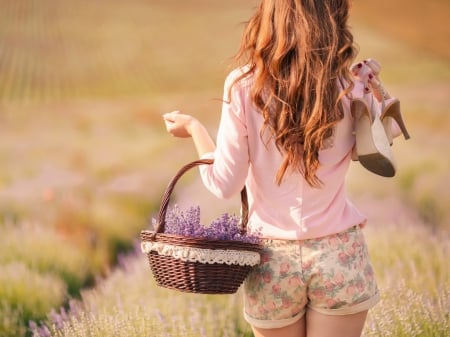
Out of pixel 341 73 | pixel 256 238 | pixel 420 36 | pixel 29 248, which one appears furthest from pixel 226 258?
pixel 420 36

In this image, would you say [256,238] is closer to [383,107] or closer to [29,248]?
[383,107]

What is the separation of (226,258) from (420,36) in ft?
20.0

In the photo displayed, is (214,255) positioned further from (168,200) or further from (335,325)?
(335,325)

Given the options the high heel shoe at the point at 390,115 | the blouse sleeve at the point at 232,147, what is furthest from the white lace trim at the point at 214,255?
the high heel shoe at the point at 390,115

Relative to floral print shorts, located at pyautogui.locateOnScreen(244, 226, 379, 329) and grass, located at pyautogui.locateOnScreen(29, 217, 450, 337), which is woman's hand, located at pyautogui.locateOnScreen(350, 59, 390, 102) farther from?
grass, located at pyautogui.locateOnScreen(29, 217, 450, 337)

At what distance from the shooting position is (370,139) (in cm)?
223

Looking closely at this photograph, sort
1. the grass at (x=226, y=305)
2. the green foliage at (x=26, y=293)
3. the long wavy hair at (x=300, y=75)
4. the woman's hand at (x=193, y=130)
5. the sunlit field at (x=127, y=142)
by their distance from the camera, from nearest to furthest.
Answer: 1. the long wavy hair at (x=300, y=75)
2. the woman's hand at (x=193, y=130)
3. the grass at (x=226, y=305)
4. the green foliage at (x=26, y=293)
5. the sunlit field at (x=127, y=142)

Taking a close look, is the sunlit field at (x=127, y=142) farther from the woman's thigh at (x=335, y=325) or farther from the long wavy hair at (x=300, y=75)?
the long wavy hair at (x=300, y=75)

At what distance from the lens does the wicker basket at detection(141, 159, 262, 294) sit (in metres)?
2.26

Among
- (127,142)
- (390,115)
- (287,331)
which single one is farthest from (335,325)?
(127,142)

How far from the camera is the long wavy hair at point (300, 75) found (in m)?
2.20

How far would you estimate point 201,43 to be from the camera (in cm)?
739

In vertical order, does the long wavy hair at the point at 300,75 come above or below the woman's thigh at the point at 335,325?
above

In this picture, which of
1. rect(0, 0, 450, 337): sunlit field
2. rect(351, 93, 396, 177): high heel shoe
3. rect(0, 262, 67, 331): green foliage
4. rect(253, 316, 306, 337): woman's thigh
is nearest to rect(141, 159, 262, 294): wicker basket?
rect(253, 316, 306, 337): woman's thigh
